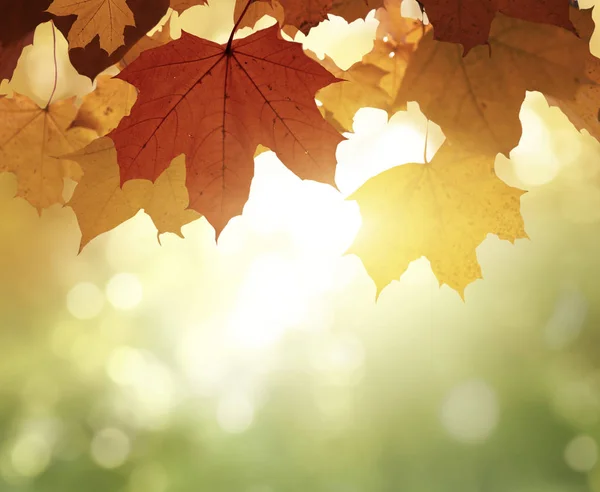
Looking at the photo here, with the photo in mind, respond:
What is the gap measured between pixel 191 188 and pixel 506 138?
44 centimetres

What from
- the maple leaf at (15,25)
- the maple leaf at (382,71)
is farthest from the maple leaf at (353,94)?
the maple leaf at (15,25)

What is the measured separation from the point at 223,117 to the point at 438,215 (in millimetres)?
367

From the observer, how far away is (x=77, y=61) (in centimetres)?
81

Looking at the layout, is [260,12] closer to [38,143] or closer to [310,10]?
[310,10]

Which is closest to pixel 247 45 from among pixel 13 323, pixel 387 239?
pixel 387 239

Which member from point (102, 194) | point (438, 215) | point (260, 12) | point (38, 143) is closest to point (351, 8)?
point (260, 12)

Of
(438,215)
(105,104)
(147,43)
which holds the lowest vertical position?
(438,215)

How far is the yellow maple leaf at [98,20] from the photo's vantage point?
761 mm

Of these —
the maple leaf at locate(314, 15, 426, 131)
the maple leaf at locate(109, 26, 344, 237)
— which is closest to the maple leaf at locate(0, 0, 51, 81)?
the maple leaf at locate(109, 26, 344, 237)

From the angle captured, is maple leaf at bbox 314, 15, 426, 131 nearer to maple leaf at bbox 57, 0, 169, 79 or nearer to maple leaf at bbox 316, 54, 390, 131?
maple leaf at bbox 316, 54, 390, 131

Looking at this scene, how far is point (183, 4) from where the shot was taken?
2.68ft

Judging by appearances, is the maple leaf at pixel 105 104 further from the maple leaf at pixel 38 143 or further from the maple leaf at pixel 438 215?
the maple leaf at pixel 438 215

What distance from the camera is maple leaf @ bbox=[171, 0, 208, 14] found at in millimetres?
812

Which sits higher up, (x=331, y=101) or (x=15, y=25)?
(x=15, y=25)
